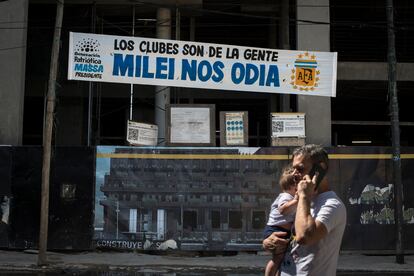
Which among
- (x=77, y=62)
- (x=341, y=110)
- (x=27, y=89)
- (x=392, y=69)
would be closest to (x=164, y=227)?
(x=77, y=62)

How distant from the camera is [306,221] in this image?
276cm

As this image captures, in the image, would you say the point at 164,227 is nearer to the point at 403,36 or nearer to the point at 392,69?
the point at 392,69

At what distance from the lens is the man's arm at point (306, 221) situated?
2766 mm

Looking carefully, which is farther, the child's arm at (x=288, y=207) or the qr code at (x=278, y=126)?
the qr code at (x=278, y=126)

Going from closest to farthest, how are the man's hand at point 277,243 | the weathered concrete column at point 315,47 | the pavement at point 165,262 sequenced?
the man's hand at point 277,243, the pavement at point 165,262, the weathered concrete column at point 315,47

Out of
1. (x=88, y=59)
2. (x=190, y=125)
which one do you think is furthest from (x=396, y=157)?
(x=88, y=59)

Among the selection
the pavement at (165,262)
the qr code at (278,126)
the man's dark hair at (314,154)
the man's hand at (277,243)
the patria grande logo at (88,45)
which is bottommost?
the pavement at (165,262)

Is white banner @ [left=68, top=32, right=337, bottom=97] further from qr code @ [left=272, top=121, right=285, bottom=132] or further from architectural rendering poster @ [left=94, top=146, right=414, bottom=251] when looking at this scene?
architectural rendering poster @ [left=94, top=146, right=414, bottom=251]

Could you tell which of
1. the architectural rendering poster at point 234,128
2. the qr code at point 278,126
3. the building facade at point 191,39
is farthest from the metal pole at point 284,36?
the architectural rendering poster at point 234,128

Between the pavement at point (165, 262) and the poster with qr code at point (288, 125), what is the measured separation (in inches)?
120

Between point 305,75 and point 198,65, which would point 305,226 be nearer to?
point 198,65

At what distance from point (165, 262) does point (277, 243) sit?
887cm

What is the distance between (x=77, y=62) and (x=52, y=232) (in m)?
4.16

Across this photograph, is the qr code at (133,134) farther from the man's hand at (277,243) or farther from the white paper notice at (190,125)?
the man's hand at (277,243)
